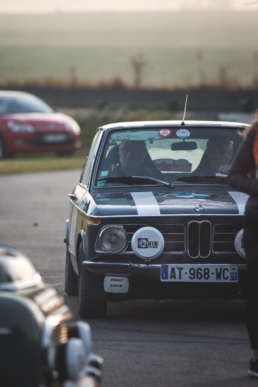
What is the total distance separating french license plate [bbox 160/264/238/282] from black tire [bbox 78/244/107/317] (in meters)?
0.49

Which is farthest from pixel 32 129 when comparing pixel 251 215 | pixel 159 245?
pixel 251 215

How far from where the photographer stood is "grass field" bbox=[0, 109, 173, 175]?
27.6m

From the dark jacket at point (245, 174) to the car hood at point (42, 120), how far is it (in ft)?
75.7

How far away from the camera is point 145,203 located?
8133mm

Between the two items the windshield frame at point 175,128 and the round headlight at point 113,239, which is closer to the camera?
the round headlight at point 113,239

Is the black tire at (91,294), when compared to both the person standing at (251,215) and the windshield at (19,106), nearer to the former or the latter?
the person standing at (251,215)

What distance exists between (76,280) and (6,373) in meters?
5.34

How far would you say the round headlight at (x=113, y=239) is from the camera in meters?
7.92

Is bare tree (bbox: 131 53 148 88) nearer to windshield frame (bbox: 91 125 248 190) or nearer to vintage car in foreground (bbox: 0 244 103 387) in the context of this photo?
windshield frame (bbox: 91 125 248 190)

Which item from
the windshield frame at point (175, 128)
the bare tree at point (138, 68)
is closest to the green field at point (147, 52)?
the bare tree at point (138, 68)

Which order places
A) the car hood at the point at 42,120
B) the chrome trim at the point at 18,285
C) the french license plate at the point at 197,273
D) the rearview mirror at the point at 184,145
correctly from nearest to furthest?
the chrome trim at the point at 18,285
the french license plate at the point at 197,273
the rearview mirror at the point at 184,145
the car hood at the point at 42,120

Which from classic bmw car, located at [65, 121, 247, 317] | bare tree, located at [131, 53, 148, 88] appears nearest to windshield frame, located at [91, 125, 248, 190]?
classic bmw car, located at [65, 121, 247, 317]

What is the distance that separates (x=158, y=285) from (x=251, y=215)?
1781mm

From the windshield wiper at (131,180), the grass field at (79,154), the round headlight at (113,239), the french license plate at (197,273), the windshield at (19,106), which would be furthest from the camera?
the windshield at (19,106)
